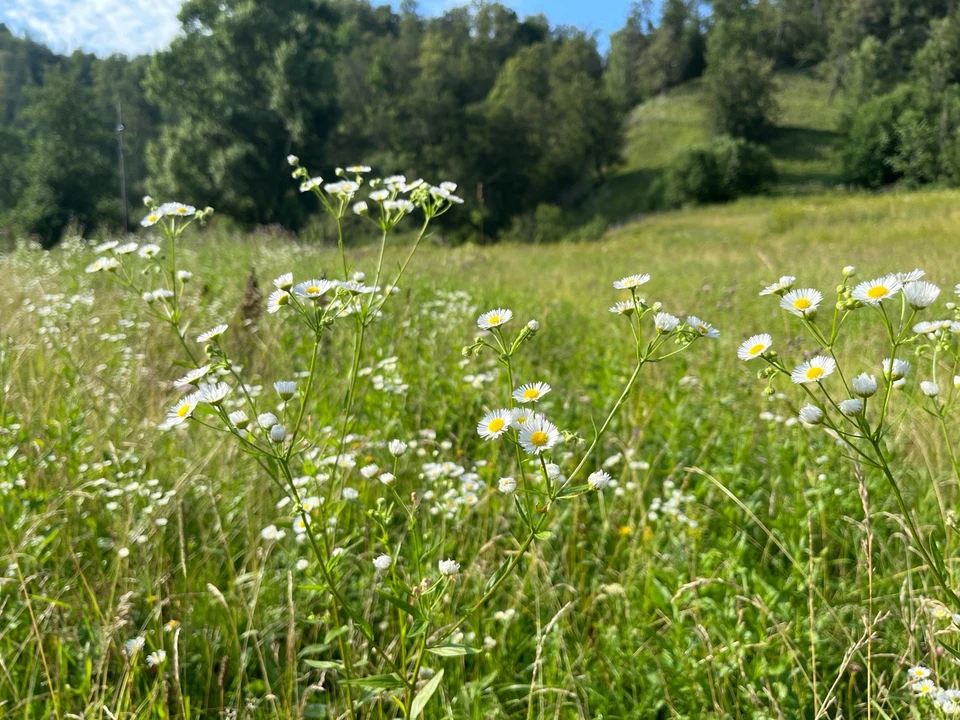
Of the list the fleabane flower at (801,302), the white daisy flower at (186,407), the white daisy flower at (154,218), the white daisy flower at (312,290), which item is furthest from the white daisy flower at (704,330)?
the white daisy flower at (154,218)

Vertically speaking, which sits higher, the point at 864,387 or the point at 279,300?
the point at 279,300

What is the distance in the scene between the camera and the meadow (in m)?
1.38

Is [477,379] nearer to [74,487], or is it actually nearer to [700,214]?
[74,487]

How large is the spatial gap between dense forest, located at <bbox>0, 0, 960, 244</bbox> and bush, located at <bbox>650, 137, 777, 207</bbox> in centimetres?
10

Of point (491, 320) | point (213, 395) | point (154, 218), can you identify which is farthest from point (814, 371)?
point (154, 218)

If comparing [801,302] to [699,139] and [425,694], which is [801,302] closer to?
[425,694]

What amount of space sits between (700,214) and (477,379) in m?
28.1

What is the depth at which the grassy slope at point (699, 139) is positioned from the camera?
35.1m

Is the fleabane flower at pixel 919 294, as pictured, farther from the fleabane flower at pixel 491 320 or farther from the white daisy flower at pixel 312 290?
the white daisy flower at pixel 312 290

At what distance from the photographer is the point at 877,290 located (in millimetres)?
1066

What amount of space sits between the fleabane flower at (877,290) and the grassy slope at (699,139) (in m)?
33.4

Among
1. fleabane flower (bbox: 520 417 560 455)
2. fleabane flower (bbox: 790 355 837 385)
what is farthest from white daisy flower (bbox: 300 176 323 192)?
fleabane flower (bbox: 790 355 837 385)

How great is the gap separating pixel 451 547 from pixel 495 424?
871 millimetres

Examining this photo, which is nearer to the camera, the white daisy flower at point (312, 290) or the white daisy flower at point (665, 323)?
the white daisy flower at point (665, 323)
